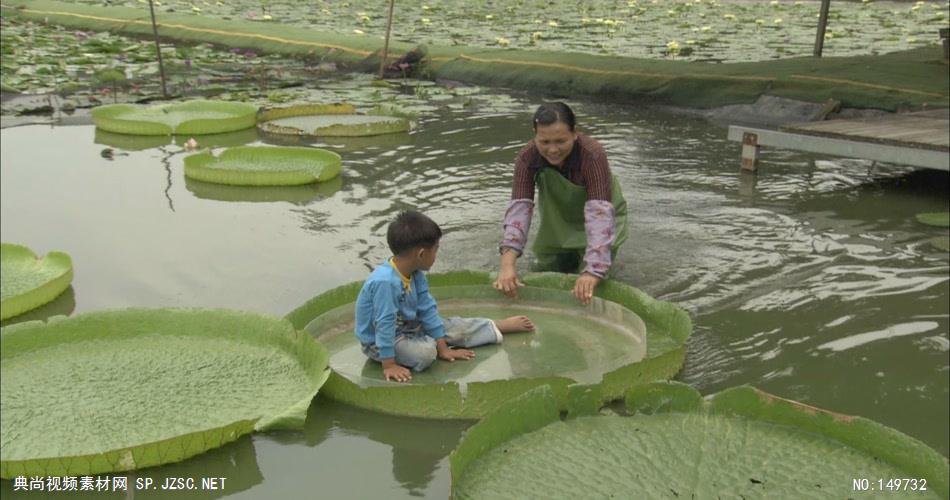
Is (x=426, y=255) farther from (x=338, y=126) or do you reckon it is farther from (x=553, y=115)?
(x=338, y=126)

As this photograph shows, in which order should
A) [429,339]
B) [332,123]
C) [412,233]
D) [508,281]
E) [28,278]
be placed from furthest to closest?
1. [332,123]
2. [28,278]
3. [508,281]
4. [429,339]
5. [412,233]

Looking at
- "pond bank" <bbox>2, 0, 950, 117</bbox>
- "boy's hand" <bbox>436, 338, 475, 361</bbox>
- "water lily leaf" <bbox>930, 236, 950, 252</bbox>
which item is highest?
"pond bank" <bbox>2, 0, 950, 117</bbox>

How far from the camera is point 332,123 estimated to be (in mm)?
7906

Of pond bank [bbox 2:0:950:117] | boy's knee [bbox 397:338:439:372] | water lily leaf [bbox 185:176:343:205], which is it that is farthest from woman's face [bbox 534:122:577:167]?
pond bank [bbox 2:0:950:117]

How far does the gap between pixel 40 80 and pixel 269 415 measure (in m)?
8.42

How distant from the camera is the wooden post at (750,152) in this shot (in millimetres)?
6062

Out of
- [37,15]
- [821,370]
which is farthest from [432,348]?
[37,15]

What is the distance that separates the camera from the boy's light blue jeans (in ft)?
10.4

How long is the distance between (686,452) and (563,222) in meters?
1.86

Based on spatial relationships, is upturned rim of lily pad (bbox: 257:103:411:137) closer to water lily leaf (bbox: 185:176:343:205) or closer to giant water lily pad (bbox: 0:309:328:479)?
water lily leaf (bbox: 185:176:343:205)

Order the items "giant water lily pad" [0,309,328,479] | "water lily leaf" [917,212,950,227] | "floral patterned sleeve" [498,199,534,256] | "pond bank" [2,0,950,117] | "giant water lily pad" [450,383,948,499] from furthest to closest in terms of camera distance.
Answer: "pond bank" [2,0,950,117] < "water lily leaf" [917,212,950,227] < "floral patterned sleeve" [498,199,534,256] < "giant water lily pad" [0,309,328,479] < "giant water lily pad" [450,383,948,499]

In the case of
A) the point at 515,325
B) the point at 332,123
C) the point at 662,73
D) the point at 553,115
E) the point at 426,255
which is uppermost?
the point at 662,73

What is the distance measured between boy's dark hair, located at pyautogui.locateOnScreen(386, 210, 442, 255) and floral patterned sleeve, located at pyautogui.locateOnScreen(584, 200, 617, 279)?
88cm

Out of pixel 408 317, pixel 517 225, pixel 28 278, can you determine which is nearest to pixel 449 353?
pixel 408 317
